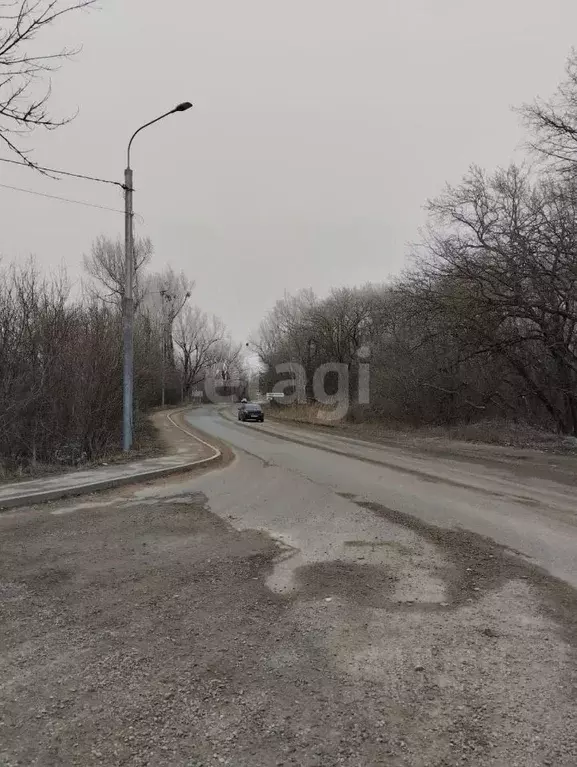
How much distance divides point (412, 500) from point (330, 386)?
34779 mm

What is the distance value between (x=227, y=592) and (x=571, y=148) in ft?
53.7

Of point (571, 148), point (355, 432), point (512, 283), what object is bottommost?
point (355, 432)

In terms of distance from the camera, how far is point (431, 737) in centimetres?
264

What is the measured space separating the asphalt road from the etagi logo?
777 inches

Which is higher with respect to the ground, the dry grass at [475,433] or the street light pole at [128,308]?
the street light pole at [128,308]

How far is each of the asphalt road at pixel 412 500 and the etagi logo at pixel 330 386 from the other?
64.7 ft

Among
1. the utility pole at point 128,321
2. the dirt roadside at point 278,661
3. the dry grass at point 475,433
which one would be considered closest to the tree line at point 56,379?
the utility pole at point 128,321

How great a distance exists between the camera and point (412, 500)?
8695mm

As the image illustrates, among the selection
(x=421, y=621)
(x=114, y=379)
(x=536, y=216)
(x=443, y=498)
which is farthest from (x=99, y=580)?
(x=536, y=216)

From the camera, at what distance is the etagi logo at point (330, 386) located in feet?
114

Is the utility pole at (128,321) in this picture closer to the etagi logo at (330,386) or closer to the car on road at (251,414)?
the etagi logo at (330,386)

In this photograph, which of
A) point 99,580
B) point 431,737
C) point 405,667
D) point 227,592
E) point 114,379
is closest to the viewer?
point 431,737

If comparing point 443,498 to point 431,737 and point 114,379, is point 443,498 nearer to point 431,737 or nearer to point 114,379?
point 431,737

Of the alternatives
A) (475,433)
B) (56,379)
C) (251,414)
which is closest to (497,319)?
(475,433)
